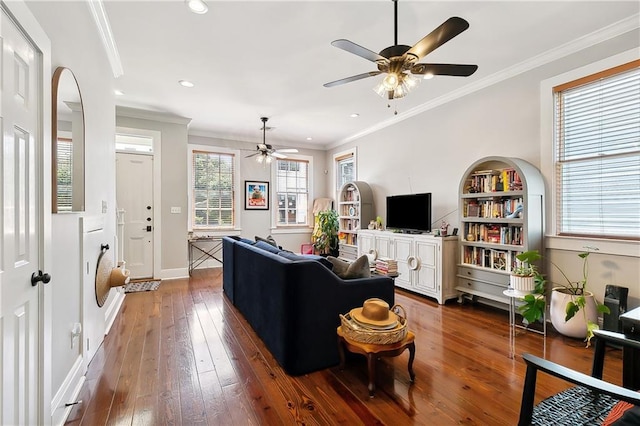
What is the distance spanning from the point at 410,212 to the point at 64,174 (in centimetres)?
402

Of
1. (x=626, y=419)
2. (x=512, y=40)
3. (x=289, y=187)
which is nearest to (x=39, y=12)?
(x=626, y=419)

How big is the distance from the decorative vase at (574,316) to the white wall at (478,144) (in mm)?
213

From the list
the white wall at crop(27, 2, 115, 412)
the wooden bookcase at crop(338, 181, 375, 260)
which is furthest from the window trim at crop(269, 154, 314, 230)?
the white wall at crop(27, 2, 115, 412)

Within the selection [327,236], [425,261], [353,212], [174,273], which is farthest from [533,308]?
[174,273]

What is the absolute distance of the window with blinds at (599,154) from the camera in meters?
2.67

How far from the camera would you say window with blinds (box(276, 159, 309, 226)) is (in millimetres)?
7062

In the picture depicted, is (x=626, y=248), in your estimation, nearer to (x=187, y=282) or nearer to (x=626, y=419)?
(x=626, y=419)

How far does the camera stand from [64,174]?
5.94 feet

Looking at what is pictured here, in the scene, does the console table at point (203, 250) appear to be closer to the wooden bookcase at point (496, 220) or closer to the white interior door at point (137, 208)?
the white interior door at point (137, 208)

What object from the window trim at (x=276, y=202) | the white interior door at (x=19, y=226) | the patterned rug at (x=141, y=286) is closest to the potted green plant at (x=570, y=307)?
the white interior door at (x=19, y=226)

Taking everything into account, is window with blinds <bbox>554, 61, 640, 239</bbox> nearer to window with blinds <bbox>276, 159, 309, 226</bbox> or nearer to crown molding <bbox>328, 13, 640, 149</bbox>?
crown molding <bbox>328, 13, 640, 149</bbox>

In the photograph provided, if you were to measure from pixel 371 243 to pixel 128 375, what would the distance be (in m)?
3.76

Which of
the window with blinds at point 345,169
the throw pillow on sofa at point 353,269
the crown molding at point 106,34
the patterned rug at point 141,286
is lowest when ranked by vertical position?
the patterned rug at point 141,286

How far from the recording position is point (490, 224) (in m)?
3.65
